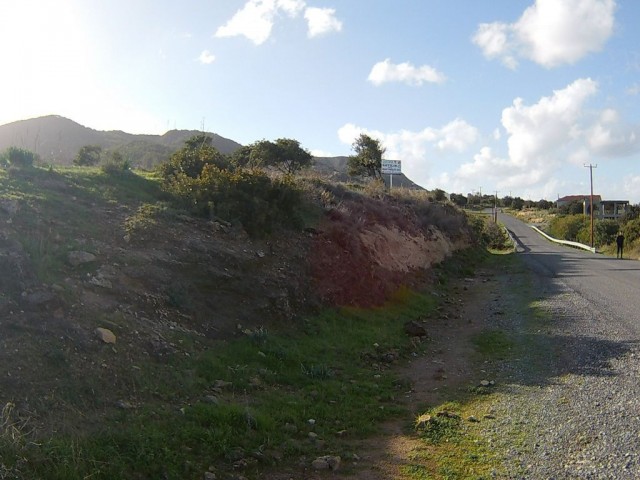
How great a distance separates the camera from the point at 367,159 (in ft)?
160

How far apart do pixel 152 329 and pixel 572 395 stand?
558cm

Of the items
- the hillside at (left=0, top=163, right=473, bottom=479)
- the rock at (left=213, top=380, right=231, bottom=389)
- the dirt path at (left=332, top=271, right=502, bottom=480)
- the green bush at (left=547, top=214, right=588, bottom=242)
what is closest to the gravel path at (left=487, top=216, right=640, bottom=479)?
the dirt path at (left=332, top=271, right=502, bottom=480)

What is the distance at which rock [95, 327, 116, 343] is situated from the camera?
6.30 meters

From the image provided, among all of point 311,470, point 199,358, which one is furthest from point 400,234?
point 311,470

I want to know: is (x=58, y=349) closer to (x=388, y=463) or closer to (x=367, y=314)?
(x=388, y=463)

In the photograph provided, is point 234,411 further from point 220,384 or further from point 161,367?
point 161,367

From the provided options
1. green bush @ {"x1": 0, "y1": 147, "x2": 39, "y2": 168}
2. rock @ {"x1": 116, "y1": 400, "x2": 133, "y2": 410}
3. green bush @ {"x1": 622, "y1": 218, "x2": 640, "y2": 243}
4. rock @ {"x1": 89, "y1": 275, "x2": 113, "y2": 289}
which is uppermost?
green bush @ {"x1": 0, "y1": 147, "x2": 39, "y2": 168}

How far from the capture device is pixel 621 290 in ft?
55.0

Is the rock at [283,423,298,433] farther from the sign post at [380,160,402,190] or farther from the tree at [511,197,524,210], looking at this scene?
the tree at [511,197,524,210]

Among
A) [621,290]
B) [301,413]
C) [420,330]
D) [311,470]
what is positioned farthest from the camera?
[621,290]

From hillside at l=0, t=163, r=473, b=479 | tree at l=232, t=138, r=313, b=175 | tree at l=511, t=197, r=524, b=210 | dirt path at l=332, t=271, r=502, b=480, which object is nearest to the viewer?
hillside at l=0, t=163, r=473, b=479

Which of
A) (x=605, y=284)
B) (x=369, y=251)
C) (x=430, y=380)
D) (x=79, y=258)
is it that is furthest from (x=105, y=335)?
(x=605, y=284)

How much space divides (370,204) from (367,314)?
11.0m

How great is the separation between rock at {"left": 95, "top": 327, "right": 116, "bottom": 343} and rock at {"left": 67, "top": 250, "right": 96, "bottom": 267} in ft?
5.83
